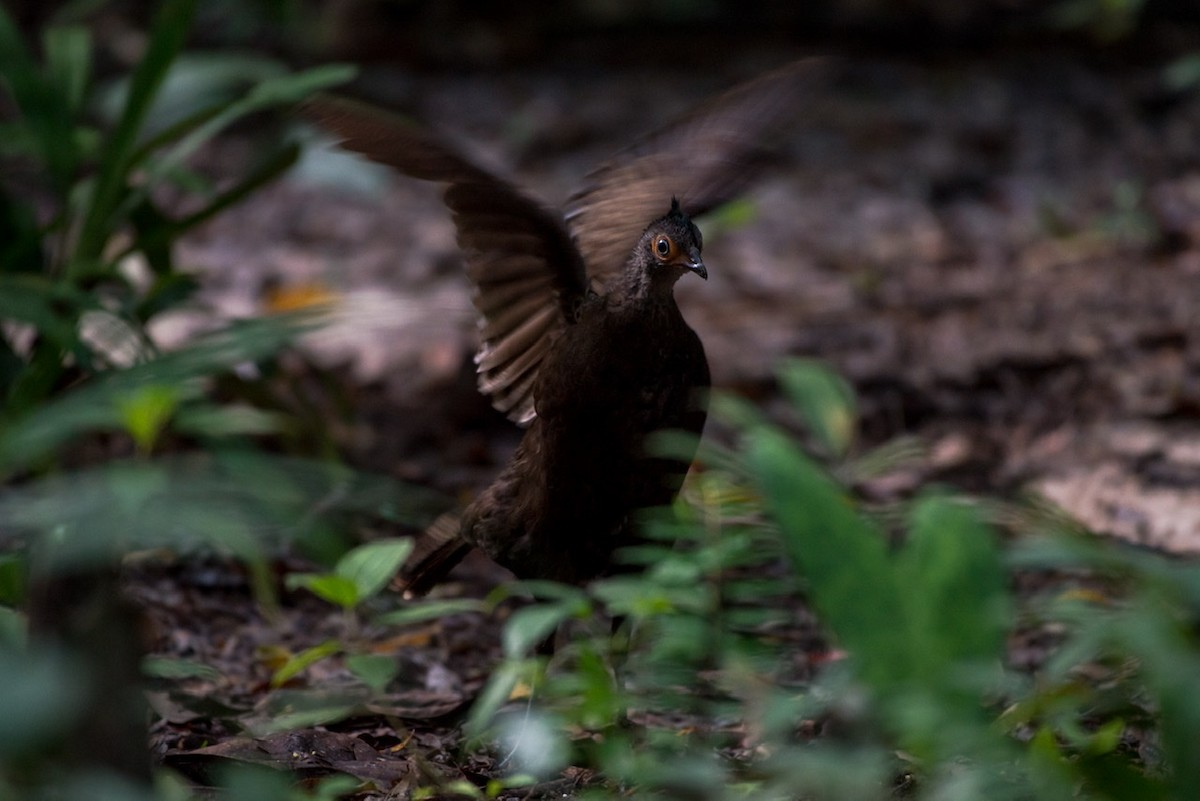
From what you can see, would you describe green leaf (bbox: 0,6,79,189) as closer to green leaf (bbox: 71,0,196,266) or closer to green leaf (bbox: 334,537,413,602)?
green leaf (bbox: 71,0,196,266)

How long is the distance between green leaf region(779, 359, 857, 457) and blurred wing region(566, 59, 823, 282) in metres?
0.65

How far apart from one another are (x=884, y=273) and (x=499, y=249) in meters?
3.06

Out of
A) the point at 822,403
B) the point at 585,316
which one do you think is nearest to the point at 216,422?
the point at 585,316

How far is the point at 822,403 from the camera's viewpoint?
2.62m

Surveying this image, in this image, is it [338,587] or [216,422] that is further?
[216,422]

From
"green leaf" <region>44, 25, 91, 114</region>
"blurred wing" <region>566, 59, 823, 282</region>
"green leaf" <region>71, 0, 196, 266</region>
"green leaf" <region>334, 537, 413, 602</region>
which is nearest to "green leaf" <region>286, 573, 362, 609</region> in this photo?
"green leaf" <region>334, 537, 413, 602</region>

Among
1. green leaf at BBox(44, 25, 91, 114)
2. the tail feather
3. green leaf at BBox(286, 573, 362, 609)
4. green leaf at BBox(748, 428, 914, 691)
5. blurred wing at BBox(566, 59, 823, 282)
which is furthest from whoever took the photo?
green leaf at BBox(44, 25, 91, 114)

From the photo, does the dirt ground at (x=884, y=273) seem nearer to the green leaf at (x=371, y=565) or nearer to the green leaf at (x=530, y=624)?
the green leaf at (x=371, y=565)

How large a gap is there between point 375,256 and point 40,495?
3.96 meters

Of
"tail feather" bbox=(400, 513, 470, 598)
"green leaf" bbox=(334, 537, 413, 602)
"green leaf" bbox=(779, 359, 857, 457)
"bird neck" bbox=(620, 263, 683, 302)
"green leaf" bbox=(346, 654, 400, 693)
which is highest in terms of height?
"bird neck" bbox=(620, 263, 683, 302)

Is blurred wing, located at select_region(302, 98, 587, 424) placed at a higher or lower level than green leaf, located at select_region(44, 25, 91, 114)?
lower

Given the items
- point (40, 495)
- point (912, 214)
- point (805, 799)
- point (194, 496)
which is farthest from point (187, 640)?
point (912, 214)

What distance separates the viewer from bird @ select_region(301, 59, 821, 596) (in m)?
2.82

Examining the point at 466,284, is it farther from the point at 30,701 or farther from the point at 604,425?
the point at 30,701
